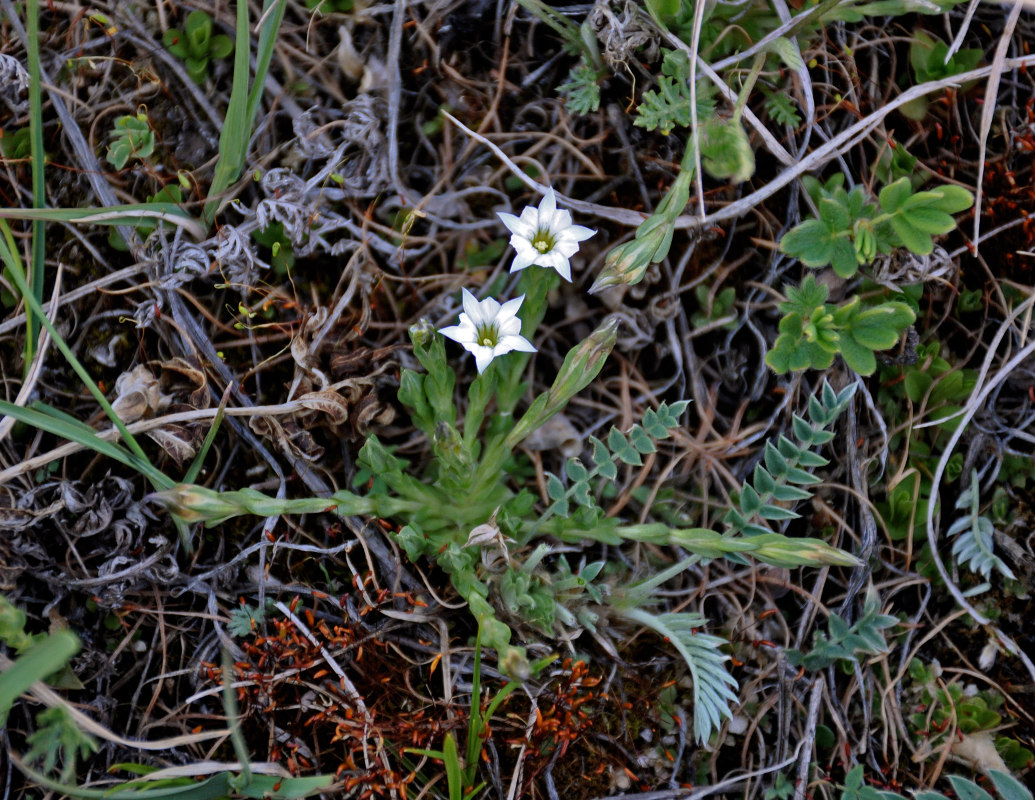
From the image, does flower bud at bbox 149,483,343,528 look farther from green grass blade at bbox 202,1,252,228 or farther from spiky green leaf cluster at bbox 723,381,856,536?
spiky green leaf cluster at bbox 723,381,856,536

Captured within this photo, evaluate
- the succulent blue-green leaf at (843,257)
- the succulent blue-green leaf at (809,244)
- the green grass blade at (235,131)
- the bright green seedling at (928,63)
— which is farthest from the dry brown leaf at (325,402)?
the bright green seedling at (928,63)

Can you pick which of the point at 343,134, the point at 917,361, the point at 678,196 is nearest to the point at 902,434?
the point at 917,361

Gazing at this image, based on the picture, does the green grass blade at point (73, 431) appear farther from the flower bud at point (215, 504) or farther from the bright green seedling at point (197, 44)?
the bright green seedling at point (197, 44)

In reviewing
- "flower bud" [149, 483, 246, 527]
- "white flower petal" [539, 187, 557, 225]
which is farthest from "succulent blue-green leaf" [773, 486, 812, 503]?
"flower bud" [149, 483, 246, 527]

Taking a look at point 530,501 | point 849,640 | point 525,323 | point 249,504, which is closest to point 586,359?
point 525,323

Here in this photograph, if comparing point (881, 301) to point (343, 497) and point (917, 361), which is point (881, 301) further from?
point (343, 497)

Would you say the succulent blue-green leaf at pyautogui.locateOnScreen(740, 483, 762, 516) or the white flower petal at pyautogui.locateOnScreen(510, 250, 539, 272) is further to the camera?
the succulent blue-green leaf at pyautogui.locateOnScreen(740, 483, 762, 516)

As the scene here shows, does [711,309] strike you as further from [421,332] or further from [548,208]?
[421,332]
